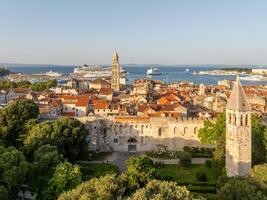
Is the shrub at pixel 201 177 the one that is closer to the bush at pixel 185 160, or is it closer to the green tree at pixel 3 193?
the bush at pixel 185 160

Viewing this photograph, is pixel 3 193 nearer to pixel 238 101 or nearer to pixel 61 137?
pixel 61 137

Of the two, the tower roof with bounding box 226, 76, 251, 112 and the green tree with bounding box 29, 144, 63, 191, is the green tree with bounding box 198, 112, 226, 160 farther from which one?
the green tree with bounding box 29, 144, 63, 191

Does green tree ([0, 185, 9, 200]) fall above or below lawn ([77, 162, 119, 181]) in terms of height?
above

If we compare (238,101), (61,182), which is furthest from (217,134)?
(61,182)

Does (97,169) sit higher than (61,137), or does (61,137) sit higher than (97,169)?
(61,137)

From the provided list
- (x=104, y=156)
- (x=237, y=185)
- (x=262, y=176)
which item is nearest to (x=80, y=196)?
(x=237, y=185)

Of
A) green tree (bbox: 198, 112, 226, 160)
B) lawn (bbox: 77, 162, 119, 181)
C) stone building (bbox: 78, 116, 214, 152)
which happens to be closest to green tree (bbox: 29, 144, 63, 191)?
lawn (bbox: 77, 162, 119, 181)
